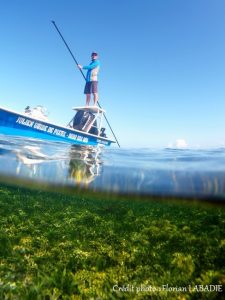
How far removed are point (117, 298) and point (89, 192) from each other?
1171cm

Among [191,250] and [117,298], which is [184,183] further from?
[117,298]

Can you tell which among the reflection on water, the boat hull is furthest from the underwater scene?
the boat hull

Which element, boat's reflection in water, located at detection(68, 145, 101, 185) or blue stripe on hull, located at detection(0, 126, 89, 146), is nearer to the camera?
boat's reflection in water, located at detection(68, 145, 101, 185)

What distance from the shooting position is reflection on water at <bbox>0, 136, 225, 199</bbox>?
12.0m

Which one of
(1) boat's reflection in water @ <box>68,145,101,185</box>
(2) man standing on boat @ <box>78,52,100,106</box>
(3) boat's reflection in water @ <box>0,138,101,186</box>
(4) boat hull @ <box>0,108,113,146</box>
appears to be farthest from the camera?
(2) man standing on boat @ <box>78,52,100,106</box>

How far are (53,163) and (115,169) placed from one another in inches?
135

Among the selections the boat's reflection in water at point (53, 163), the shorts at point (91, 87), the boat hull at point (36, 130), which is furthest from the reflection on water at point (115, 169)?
the shorts at point (91, 87)

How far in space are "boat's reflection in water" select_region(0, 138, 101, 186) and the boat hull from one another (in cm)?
76

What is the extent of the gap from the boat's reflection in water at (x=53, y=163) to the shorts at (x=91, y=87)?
507 cm

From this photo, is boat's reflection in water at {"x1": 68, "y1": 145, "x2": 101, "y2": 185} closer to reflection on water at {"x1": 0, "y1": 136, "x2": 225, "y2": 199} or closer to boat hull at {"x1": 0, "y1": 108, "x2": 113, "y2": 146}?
reflection on water at {"x1": 0, "y1": 136, "x2": 225, "y2": 199}

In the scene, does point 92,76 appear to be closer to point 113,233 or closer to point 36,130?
point 36,130

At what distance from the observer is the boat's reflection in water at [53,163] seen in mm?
13719

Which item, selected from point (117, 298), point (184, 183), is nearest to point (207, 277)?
point (117, 298)

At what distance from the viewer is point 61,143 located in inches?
650
